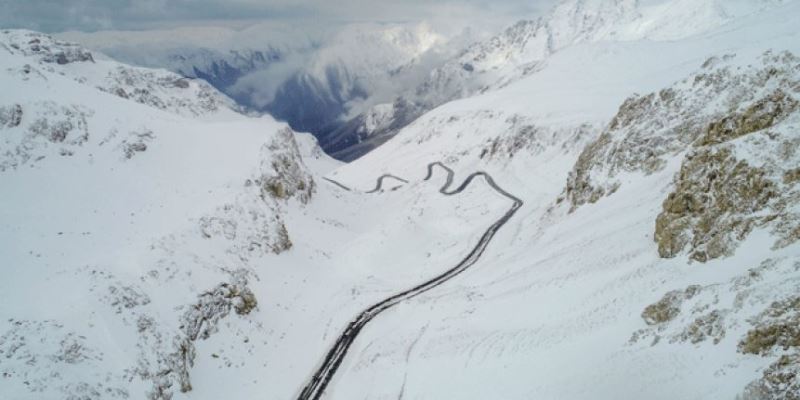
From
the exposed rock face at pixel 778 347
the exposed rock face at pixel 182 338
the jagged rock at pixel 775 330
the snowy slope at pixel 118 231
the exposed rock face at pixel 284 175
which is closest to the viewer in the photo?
the exposed rock face at pixel 778 347

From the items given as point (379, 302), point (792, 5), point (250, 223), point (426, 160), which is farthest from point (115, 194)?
point (792, 5)

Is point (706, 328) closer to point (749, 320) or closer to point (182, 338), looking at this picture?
point (749, 320)

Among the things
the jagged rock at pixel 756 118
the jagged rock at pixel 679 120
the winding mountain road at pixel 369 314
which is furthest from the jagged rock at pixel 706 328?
the winding mountain road at pixel 369 314

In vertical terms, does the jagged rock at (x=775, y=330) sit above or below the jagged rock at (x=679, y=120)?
below

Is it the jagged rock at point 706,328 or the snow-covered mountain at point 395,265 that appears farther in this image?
the snow-covered mountain at point 395,265

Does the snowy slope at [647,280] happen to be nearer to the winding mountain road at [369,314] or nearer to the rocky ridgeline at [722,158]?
the rocky ridgeline at [722,158]

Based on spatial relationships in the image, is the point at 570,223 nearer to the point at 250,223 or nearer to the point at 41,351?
the point at 250,223
